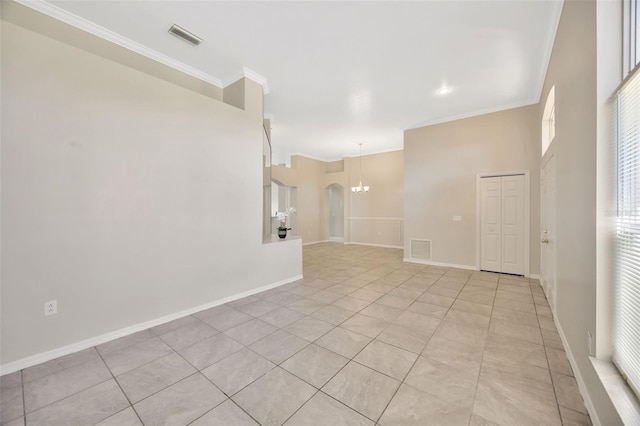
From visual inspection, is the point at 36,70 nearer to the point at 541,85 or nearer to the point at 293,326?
the point at 293,326

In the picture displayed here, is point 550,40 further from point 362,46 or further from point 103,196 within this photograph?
point 103,196

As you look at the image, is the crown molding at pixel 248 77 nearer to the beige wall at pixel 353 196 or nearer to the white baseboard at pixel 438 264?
the beige wall at pixel 353 196

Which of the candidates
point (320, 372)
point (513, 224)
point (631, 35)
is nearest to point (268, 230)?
point (320, 372)

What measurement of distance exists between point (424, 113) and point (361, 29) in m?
3.01

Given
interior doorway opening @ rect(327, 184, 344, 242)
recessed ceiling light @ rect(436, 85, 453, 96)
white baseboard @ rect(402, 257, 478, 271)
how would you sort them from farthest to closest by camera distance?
interior doorway opening @ rect(327, 184, 344, 242) < white baseboard @ rect(402, 257, 478, 271) < recessed ceiling light @ rect(436, 85, 453, 96)

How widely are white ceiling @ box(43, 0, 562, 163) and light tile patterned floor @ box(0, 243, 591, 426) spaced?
343cm

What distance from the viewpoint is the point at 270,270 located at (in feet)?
13.4

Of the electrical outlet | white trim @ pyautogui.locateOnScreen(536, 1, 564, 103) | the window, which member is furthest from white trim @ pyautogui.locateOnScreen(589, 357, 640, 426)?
the electrical outlet

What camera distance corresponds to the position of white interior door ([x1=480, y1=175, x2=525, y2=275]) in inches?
189

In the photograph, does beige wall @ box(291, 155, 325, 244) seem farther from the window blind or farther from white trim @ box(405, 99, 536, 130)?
the window blind

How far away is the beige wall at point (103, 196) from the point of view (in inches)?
80.8

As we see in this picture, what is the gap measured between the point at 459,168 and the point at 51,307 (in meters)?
6.67

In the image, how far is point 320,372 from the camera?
6.46ft

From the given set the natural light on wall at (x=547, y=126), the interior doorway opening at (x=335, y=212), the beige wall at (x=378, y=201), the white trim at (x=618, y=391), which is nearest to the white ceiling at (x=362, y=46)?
the natural light on wall at (x=547, y=126)
